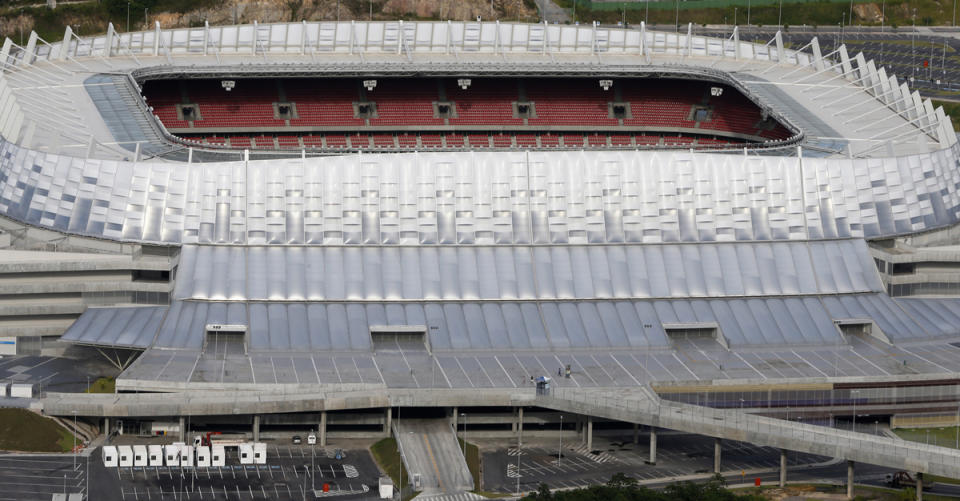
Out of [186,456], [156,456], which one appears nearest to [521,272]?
[186,456]

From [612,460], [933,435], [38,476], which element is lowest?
[38,476]

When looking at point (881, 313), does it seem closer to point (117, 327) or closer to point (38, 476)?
point (117, 327)

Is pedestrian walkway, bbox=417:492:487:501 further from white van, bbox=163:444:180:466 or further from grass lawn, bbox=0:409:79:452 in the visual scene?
grass lawn, bbox=0:409:79:452

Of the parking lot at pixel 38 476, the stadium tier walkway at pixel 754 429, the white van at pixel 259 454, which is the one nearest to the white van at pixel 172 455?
the white van at pixel 259 454

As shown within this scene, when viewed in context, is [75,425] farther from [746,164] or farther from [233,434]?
[746,164]

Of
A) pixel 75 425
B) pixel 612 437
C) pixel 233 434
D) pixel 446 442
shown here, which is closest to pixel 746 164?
pixel 612 437

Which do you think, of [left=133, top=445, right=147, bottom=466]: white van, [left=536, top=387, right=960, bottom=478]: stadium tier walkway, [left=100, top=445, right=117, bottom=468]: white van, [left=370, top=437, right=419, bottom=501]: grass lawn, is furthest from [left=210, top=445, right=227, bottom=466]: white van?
[left=536, top=387, right=960, bottom=478]: stadium tier walkway
